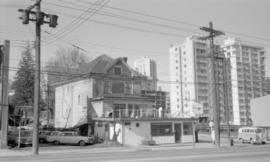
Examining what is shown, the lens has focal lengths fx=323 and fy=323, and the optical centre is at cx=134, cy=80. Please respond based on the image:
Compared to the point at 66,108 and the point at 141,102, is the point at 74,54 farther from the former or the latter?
the point at 141,102

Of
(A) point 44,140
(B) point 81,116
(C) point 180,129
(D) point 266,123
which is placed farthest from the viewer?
(D) point 266,123

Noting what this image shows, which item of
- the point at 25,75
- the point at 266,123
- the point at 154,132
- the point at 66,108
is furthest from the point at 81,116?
the point at 266,123

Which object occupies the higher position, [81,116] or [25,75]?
[25,75]

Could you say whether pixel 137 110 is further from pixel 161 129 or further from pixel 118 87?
pixel 118 87

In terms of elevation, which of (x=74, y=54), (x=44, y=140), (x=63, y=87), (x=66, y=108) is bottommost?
(x=44, y=140)

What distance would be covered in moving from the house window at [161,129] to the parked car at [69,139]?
7.46 metres

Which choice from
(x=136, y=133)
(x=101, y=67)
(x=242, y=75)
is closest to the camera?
(x=136, y=133)

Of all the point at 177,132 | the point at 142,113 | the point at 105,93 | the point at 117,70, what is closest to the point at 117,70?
the point at 117,70

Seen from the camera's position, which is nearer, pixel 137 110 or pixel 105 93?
pixel 137 110

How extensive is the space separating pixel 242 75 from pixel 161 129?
80.5m

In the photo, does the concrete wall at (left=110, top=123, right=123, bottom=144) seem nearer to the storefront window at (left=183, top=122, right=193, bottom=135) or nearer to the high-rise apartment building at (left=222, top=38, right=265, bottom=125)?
the storefront window at (left=183, top=122, right=193, bottom=135)

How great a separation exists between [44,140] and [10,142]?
12.6ft

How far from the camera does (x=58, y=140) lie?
35188 millimetres

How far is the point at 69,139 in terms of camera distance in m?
34.8
